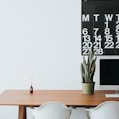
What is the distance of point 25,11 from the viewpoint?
3.69m

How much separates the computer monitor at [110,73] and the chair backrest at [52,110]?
812mm

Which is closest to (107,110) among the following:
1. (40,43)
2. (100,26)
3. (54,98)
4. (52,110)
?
(52,110)

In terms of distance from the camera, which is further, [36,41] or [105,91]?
[36,41]

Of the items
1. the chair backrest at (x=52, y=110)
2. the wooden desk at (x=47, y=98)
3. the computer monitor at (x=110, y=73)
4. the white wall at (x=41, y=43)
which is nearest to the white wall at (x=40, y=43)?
the white wall at (x=41, y=43)

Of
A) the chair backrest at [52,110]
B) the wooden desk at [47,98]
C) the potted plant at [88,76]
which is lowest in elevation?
the chair backrest at [52,110]

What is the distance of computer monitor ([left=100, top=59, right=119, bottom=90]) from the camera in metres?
3.28

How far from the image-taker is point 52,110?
2635mm

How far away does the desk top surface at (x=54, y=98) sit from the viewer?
2721 millimetres

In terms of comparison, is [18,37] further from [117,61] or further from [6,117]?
[117,61]

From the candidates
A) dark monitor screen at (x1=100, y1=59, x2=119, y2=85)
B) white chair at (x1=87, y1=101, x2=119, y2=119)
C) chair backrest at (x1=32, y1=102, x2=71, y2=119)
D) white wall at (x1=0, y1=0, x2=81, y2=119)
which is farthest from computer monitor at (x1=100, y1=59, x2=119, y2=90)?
chair backrest at (x1=32, y1=102, x2=71, y2=119)

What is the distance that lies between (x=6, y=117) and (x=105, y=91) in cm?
139

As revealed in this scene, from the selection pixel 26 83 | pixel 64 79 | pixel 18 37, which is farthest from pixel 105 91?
pixel 18 37

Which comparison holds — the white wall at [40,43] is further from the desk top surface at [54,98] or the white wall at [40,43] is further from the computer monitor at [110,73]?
the computer monitor at [110,73]

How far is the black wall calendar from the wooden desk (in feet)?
1.98
